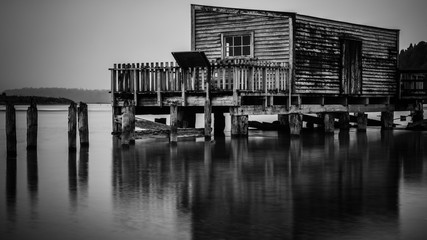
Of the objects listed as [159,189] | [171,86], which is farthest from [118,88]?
[159,189]

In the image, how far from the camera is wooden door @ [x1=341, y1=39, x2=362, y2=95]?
33.9m

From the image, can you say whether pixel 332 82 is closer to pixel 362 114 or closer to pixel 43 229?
pixel 362 114

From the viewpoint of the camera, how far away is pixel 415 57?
165 metres

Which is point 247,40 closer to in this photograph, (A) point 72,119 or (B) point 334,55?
(B) point 334,55

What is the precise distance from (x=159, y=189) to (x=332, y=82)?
2122 cm

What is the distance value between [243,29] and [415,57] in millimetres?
142444

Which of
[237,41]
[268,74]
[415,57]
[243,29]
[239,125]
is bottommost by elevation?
[239,125]

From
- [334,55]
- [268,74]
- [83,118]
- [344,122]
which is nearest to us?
[83,118]

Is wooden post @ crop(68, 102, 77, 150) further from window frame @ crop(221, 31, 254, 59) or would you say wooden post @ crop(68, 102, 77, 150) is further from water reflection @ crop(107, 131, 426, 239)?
window frame @ crop(221, 31, 254, 59)

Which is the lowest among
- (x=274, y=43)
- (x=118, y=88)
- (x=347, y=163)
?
(x=347, y=163)

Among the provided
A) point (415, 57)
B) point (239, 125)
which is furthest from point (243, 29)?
point (415, 57)

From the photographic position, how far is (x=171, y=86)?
1054 inches

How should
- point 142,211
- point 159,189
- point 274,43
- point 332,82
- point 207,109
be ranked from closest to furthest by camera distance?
point 142,211, point 159,189, point 207,109, point 274,43, point 332,82

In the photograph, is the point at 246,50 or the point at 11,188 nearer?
the point at 11,188
